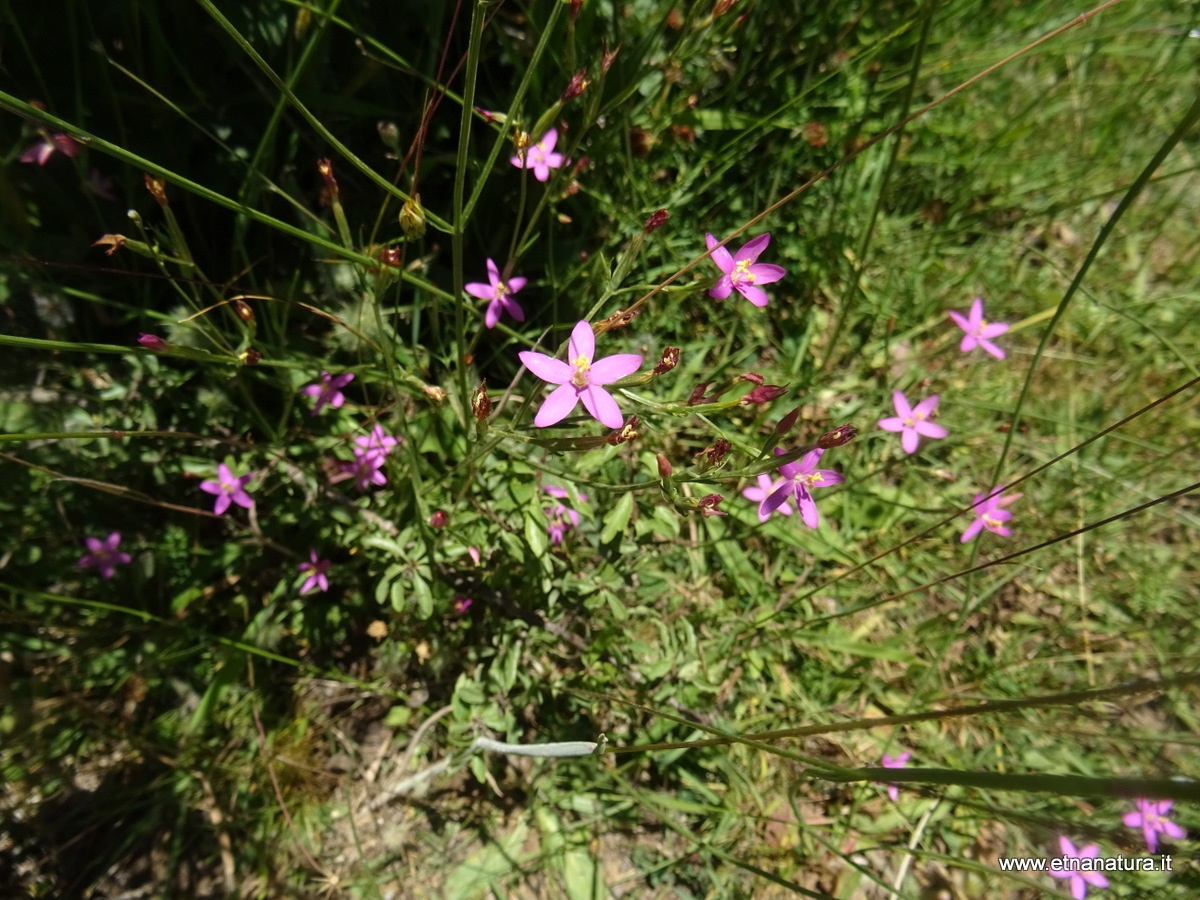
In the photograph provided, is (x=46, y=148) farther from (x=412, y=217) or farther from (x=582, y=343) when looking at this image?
(x=582, y=343)

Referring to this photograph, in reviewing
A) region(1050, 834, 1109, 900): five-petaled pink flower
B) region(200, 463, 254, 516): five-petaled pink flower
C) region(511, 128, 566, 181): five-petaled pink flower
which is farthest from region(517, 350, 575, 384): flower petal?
region(1050, 834, 1109, 900): five-petaled pink flower

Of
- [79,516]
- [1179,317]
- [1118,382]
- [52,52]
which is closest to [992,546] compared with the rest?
[1118,382]

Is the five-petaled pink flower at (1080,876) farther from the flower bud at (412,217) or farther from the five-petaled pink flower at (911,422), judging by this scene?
the flower bud at (412,217)

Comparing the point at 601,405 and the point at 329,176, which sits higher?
the point at 329,176

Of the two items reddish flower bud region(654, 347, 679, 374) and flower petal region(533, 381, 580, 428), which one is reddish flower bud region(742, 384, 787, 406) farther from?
flower petal region(533, 381, 580, 428)

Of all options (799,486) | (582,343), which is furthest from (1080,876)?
(582,343)
